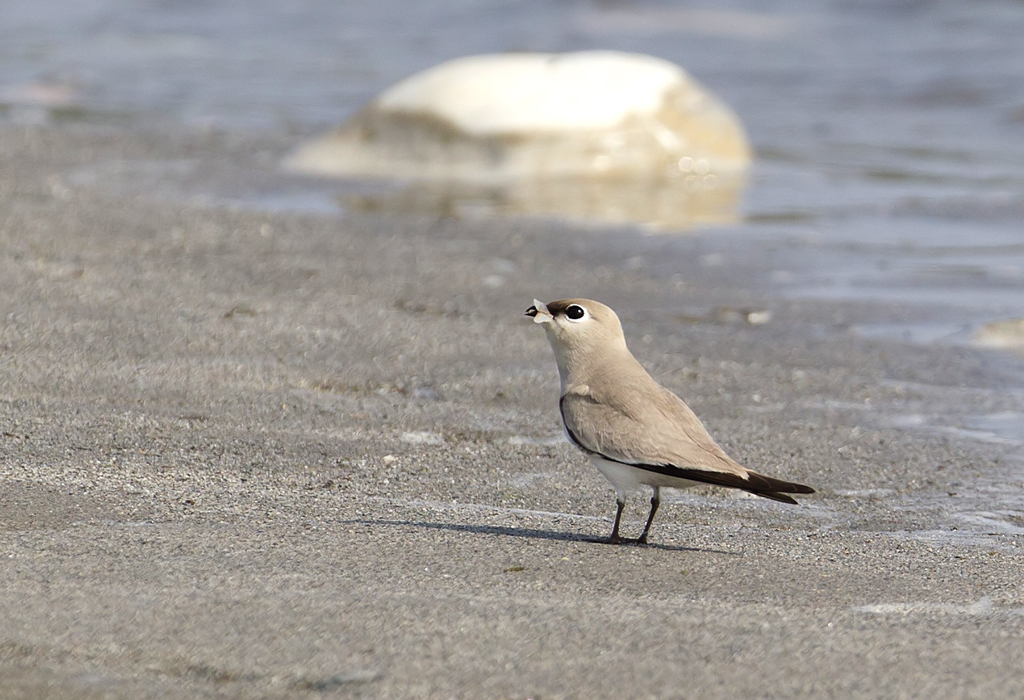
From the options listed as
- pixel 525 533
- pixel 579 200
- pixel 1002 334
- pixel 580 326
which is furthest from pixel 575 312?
pixel 579 200

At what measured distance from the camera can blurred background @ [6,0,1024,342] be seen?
770cm

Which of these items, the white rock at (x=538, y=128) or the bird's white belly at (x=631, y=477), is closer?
the bird's white belly at (x=631, y=477)

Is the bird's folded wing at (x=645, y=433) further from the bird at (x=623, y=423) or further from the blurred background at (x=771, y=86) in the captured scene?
the blurred background at (x=771, y=86)

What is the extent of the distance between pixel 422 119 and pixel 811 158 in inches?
128

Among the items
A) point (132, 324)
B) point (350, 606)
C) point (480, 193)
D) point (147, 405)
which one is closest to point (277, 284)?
point (132, 324)

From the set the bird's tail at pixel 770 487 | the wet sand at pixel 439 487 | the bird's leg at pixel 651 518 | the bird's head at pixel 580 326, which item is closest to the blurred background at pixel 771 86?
the wet sand at pixel 439 487

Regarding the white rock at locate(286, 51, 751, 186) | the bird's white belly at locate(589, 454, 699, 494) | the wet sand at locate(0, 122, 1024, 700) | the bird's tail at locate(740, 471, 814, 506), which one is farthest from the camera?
the white rock at locate(286, 51, 751, 186)

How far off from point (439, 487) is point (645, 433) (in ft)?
2.54

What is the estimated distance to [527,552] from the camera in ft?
10.9

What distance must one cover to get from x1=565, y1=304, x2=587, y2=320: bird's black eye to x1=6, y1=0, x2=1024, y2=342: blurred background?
8.68 ft

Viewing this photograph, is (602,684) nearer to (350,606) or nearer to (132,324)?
(350,606)

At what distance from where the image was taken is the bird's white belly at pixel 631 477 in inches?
136

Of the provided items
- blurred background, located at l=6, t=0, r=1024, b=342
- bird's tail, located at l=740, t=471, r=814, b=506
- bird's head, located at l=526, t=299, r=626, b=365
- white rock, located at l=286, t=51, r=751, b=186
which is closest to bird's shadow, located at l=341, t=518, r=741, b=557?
bird's tail, located at l=740, t=471, r=814, b=506

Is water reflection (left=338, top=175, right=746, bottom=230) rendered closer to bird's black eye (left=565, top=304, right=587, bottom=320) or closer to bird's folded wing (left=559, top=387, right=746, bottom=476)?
bird's black eye (left=565, top=304, right=587, bottom=320)
